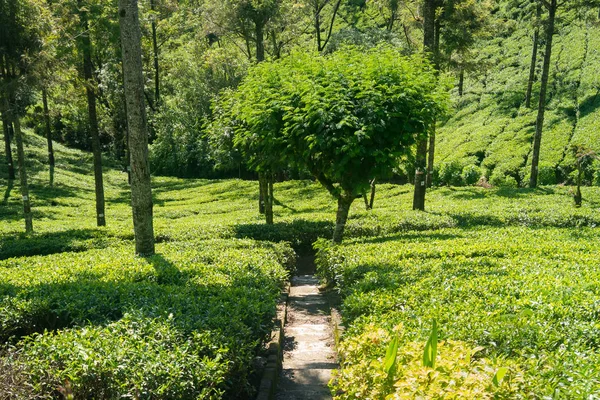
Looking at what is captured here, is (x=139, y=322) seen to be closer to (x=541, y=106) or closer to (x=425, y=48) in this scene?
(x=425, y=48)

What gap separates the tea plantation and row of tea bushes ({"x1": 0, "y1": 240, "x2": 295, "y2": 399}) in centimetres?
2

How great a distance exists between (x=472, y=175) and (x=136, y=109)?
864 inches

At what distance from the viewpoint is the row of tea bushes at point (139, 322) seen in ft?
12.0

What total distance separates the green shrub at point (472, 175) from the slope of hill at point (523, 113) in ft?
1.88

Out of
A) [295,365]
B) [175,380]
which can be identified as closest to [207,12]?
[295,365]

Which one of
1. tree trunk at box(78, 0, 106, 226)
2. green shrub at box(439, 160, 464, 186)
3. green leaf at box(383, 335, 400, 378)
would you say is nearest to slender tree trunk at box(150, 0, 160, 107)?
green shrub at box(439, 160, 464, 186)

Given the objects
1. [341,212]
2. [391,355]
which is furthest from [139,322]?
[341,212]

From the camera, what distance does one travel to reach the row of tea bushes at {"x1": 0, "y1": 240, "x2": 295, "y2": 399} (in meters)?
3.66

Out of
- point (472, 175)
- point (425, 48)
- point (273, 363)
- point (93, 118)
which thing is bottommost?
point (273, 363)

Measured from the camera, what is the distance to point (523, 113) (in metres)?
32.7

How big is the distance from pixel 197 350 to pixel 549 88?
35.8m

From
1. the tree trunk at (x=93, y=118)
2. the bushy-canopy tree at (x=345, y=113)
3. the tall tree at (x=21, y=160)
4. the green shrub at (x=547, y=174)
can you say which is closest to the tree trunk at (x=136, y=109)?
the bushy-canopy tree at (x=345, y=113)

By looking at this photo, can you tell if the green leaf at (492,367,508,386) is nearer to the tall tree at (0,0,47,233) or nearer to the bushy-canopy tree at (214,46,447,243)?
the bushy-canopy tree at (214,46,447,243)

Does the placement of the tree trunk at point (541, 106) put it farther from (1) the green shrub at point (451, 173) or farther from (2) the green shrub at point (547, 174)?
(1) the green shrub at point (451, 173)
